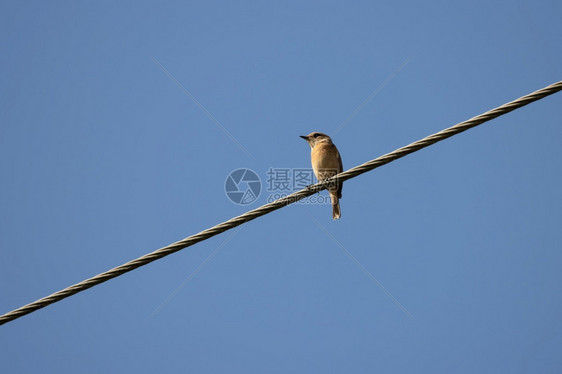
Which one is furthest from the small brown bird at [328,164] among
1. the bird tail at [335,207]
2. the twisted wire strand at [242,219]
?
the twisted wire strand at [242,219]

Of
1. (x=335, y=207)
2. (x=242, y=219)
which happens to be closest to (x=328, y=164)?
(x=335, y=207)

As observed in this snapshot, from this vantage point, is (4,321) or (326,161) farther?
(326,161)

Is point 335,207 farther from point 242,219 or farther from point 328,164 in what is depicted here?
point 242,219

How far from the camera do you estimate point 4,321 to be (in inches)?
164

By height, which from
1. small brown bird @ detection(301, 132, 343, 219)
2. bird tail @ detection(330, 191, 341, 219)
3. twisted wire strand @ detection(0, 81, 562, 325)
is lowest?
twisted wire strand @ detection(0, 81, 562, 325)

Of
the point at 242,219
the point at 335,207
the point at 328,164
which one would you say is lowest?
the point at 242,219

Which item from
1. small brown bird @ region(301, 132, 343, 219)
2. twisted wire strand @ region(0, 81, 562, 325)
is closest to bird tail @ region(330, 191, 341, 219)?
small brown bird @ region(301, 132, 343, 219)

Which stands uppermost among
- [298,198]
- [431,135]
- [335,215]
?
[335,215]

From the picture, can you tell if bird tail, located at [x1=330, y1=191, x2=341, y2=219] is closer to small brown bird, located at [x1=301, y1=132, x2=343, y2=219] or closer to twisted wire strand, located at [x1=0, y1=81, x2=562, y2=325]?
small brown bird, located at [x1=301, y1=132, x2=343, y2=219]

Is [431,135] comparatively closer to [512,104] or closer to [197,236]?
[512,104]

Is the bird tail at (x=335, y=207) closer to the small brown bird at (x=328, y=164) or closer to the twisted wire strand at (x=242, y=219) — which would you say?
the small brown bird at (x=328, y=164)

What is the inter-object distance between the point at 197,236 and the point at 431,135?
1.95 m

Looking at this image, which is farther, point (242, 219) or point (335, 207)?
point (335, 207)

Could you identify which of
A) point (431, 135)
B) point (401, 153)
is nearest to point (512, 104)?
point (431, 135)
